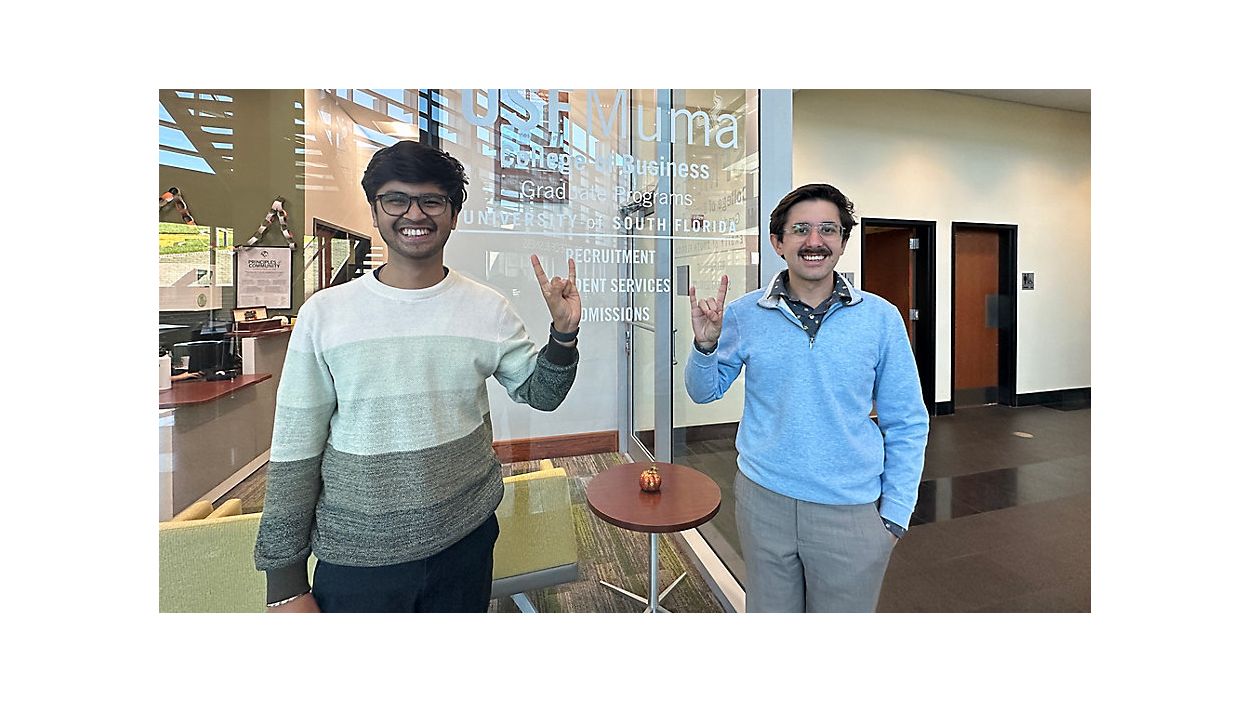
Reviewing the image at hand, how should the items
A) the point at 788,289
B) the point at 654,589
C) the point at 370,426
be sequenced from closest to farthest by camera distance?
the point at 370,426, the point at 788,289, the point at 654,589

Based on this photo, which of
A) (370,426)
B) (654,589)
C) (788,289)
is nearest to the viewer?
(370,426)

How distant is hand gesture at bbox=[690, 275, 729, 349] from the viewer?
1358 millimetres

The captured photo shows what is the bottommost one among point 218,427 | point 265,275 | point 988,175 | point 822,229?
point 218,427

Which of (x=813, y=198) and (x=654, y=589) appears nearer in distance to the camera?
(x=813, y=198)

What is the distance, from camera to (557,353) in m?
1.35

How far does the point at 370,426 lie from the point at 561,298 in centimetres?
57

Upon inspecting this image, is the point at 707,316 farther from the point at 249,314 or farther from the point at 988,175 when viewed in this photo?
the point at 249,314

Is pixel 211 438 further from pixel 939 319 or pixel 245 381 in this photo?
pixel 939 319

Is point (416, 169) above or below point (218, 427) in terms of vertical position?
above

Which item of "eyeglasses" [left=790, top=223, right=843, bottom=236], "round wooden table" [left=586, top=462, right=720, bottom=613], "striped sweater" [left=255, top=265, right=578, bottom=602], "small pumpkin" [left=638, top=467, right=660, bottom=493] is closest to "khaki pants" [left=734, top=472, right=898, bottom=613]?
"round wooden table" [left=586, top=462, right=720, bottom=613]

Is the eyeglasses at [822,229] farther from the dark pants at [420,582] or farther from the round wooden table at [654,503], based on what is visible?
the dark pants at [420,582]

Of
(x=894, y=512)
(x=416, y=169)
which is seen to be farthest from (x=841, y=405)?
(x=416, y=169)
